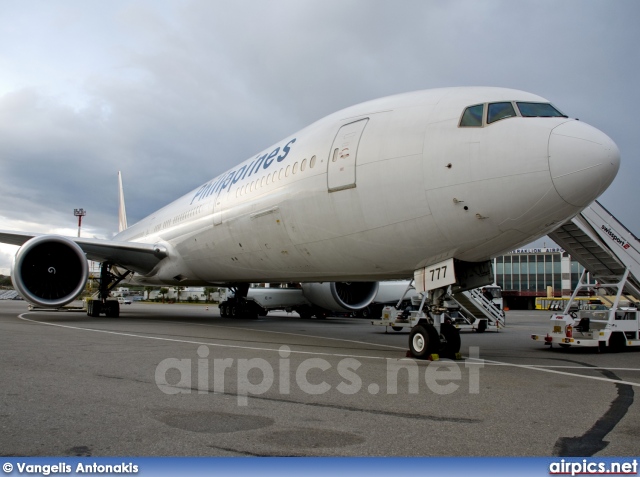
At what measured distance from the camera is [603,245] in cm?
1133

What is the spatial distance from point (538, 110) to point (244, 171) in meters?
7.37

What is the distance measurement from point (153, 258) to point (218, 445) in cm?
1420

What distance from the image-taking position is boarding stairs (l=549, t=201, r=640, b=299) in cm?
1119

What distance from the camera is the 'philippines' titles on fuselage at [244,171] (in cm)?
1055

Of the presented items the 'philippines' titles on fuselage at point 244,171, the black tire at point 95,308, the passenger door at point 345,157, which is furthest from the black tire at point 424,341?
the black tire at point 95,308

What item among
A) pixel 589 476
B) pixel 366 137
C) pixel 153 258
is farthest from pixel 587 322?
pixel 153 258

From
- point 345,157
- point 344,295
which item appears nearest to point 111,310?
point 344,295

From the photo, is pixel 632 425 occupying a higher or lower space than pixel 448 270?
lower

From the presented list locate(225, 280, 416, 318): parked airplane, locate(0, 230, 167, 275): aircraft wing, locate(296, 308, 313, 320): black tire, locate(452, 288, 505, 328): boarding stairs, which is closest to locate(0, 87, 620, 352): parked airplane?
locate(0, 230, 167, 275): aircraft wing

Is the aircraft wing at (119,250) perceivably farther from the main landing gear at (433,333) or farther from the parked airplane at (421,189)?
the main landing gear at (433,333)

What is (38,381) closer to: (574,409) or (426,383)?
(426,383)

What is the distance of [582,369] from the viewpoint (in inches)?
287

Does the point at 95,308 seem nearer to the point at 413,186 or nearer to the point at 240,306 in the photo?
the point at 240,306

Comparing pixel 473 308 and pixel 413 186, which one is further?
pixel 473 308
